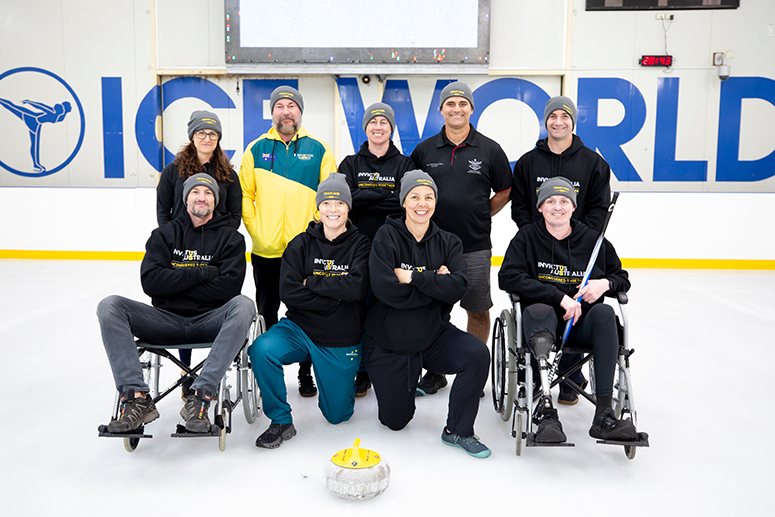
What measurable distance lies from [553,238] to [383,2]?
5.35 m

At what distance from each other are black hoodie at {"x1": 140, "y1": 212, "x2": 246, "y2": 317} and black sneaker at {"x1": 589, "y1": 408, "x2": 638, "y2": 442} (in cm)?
145

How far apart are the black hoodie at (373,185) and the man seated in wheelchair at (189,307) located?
563mm

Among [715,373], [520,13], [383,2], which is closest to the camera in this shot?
[715,373]

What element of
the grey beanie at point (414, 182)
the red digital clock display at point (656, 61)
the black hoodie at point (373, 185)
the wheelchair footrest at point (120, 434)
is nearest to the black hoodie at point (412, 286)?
the grey beanie at point (414, 182)

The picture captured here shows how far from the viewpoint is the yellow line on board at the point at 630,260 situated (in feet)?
22.1

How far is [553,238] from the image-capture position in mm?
2361

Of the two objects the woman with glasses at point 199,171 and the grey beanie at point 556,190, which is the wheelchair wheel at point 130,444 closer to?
the woman with glasses at point 199,171

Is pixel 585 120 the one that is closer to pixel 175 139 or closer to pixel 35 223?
pixel 175 139

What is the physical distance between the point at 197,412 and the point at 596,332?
147 centimetres

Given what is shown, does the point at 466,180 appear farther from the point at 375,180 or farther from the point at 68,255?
the point at 68,255

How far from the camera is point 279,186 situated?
2752 millimetres

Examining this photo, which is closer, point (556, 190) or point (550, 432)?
point (550, 432)

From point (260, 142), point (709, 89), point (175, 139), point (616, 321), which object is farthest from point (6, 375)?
point (709, 89)

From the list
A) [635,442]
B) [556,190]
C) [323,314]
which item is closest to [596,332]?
[635,442]
